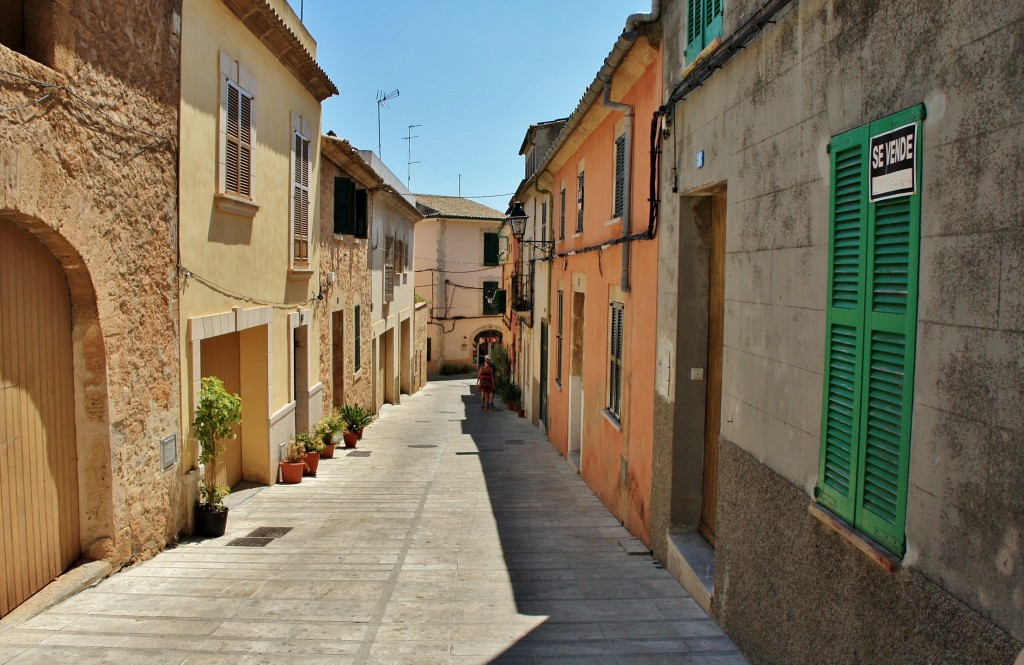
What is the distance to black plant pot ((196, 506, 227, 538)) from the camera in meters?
8.36

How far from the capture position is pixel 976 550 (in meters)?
2.87

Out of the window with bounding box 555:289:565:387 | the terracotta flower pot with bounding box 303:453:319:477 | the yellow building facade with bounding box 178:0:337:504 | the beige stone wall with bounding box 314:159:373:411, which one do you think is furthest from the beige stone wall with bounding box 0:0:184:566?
the window with bounding box 555:289:565:387

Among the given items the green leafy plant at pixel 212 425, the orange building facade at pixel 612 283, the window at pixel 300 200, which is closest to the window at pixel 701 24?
the orange building facade at pixel 612 283

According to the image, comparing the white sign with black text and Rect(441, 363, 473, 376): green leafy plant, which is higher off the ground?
the white sign with black text

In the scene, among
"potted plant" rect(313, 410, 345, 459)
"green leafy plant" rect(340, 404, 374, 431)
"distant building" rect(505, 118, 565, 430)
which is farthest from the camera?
"distant building" rect(505, 118, 565, 430)

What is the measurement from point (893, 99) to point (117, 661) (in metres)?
5.42

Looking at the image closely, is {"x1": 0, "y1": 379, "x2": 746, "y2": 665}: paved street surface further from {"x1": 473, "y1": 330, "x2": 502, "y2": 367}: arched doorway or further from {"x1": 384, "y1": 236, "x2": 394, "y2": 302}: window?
{"x1": 473, "y1": 330, "x2": 502, "y2": 367}: arched doorway

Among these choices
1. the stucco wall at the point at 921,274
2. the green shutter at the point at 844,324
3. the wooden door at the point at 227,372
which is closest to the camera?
the stucco wall at the point at 921,274

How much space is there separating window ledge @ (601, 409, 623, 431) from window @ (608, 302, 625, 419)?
0.04 meters

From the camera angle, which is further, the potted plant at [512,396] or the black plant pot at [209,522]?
the potted plant at [512,396]

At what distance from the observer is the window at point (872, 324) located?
3.38 meters

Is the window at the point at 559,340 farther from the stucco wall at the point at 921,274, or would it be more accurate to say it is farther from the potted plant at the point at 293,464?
the stucco wall at the point at 921,274

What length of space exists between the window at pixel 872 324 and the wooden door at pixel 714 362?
9.16 ft

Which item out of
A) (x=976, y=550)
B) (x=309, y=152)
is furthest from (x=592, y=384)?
(x=976, y=550)
